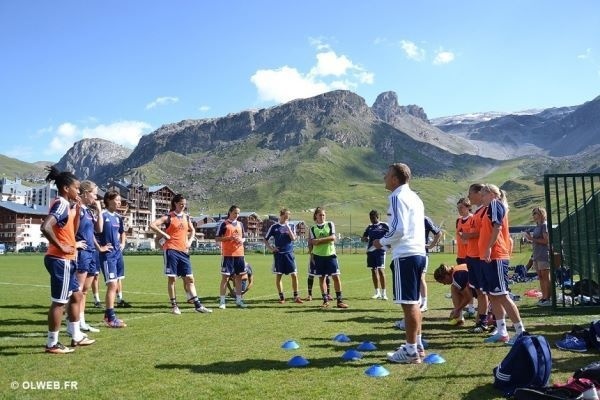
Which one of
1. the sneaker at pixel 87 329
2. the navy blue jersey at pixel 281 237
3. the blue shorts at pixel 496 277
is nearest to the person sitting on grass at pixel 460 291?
the blue shorts at pixel 496 277

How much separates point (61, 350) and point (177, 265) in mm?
4305

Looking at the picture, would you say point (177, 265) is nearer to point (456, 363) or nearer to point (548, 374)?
point (456, 363)

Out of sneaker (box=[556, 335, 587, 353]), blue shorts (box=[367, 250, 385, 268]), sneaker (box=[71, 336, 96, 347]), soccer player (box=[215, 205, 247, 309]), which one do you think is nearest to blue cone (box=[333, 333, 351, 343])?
sneaker (box=[556, 335, 587, 353])

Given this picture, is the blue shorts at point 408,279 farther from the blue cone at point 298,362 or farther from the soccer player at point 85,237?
the soccer player at point 85,237

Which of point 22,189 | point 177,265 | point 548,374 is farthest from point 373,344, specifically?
point 22,189

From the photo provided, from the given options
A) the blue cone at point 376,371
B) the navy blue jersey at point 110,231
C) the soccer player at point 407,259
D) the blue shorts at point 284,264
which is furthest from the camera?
the blue shorts at point 284,264

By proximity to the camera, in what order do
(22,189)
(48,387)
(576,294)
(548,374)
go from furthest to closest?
(22,189)
(576,294)
(48,387)
(548,374)

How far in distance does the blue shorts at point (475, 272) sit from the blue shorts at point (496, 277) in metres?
0.50

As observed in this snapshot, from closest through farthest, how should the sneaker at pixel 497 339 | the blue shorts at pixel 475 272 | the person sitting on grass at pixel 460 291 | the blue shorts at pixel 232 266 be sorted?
the sneaker at pixel 497 339
the blue shorts at pixel 475 272
the person sitting on grass at pixel 460 291
the blue shorts at pixel 232 266

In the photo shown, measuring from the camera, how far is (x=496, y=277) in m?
7.68

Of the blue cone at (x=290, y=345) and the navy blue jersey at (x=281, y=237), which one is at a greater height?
the navy blue jersey at (x=281, y=237)

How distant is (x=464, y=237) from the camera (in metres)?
9.46

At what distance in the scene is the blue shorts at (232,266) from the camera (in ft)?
42.0

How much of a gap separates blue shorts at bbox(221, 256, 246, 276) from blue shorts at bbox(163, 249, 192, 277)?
1.47m
